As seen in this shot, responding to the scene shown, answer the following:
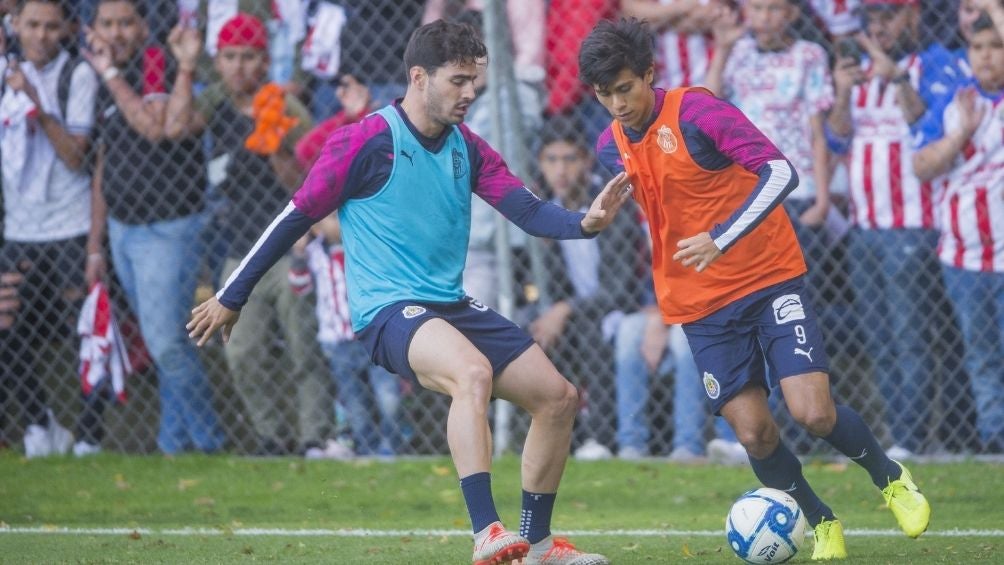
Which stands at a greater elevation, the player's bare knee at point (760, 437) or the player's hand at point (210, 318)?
the player's hand at point (210, 318)

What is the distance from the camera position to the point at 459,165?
575 cm

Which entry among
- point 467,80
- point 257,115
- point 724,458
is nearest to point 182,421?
point 257,115

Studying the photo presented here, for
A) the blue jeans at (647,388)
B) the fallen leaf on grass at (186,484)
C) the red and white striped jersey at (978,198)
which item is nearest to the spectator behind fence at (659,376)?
the blue jeans at (647,388)

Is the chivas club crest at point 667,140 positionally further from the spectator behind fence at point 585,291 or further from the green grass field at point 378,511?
the spectator behind fence at point 585,291

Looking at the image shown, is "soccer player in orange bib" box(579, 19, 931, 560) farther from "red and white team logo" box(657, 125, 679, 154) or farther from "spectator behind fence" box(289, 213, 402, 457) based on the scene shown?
"spectator behind fence" box(289, 213, 402, 457)

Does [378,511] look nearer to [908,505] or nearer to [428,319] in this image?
[428,319]

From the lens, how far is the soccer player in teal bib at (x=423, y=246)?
18.0ft

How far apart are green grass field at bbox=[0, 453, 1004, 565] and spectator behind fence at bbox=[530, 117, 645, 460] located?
0.39 metres

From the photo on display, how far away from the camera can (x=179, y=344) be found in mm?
9461

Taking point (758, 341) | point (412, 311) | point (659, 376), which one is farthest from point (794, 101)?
point (412, 311)

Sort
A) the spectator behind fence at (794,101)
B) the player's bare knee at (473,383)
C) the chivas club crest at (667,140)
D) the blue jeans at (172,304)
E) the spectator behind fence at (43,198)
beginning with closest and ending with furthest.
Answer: the player's bare knee at (473,383)
the chivas club crest at (667,140)
the spectator behind fence at (794,101)
the blue jeans at (172,304)
the spectator behind fence at (43,198)

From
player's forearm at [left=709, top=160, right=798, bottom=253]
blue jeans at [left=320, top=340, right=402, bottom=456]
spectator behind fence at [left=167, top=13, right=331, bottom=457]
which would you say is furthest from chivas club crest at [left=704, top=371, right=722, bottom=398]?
spectator behind fence at [left=167, top=13, right=331, bottom=457]

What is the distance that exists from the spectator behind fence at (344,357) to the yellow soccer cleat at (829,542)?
151 inches

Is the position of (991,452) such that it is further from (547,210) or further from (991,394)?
(547,210)
